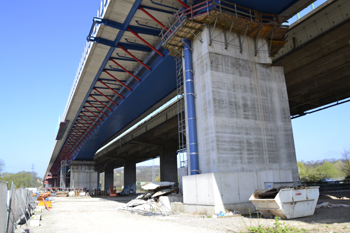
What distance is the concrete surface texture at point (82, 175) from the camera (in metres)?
57.4

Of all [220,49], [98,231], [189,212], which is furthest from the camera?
[220,49]

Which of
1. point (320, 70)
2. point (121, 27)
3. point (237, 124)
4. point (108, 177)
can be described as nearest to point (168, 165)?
point (320, 70)

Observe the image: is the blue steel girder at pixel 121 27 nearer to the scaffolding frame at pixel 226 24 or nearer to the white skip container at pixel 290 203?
the scaffolding frame at pixel 226 24

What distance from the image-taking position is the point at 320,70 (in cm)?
2678

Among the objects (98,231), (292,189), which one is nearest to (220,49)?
(292,189)

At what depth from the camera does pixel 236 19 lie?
61.4ft

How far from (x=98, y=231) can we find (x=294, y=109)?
32.9m

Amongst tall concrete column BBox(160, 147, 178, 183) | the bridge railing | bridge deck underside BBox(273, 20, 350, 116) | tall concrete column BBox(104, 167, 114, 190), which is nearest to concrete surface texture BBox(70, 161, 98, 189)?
tall concrete column BBox(160, 147, 178, 183)

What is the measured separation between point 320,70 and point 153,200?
19403mm

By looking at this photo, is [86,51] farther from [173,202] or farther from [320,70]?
[320,70]

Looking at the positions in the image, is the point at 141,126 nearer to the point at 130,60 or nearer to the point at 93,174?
the point at 93,174

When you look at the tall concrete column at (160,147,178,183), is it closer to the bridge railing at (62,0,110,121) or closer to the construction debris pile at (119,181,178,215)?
the bridge railing at (62,0,110,121)

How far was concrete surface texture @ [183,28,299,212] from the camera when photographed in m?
16.8

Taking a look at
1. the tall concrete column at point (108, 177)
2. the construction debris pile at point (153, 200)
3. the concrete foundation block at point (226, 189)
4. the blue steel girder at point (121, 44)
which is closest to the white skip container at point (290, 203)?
the concrete foundation block at point (226, 189)
